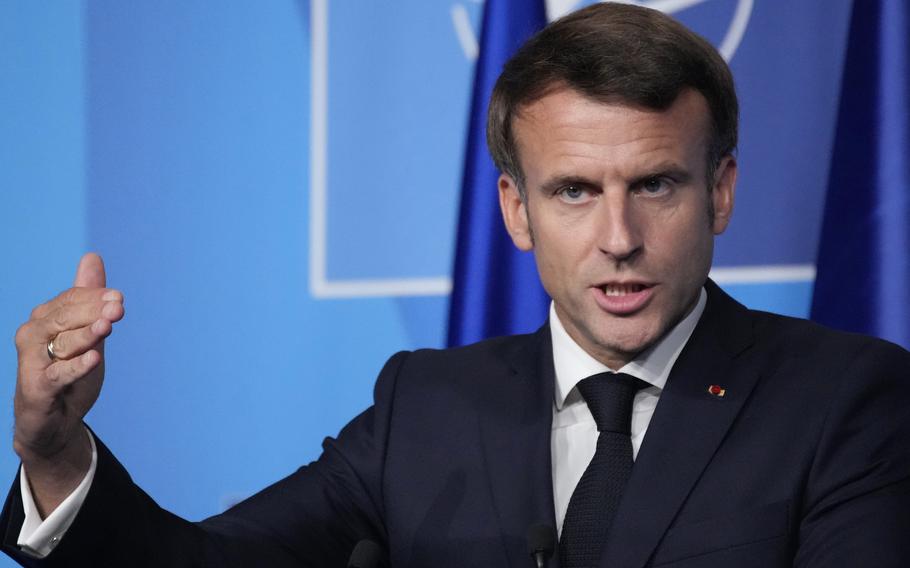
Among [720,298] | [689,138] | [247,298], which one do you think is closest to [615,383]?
[720,298]

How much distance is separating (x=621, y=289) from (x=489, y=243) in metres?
1.17

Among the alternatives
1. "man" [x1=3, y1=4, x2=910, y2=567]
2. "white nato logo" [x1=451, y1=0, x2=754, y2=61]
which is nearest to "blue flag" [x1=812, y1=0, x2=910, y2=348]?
"white nato logo" [x1=451, y1=0, x2=754, y2=61]

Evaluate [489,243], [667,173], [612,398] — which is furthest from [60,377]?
[489,243]

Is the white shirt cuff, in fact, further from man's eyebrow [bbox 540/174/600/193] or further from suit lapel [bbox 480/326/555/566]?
man's eyebrow [bbox 540/174/600/193]

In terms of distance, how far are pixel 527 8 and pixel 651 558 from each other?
1736 mm

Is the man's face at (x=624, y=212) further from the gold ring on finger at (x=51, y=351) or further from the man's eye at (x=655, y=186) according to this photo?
the gold ring on finger at (x=51, y=351)

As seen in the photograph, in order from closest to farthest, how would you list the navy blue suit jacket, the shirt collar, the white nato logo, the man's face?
the navy blue suit jacket → the man's face → the shirt collar → the white nato logo

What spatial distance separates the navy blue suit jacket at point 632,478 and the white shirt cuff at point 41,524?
0.05 feet

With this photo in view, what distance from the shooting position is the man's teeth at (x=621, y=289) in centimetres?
217

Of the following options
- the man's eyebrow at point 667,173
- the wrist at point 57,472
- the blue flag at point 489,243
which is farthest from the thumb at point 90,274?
the blue flag at point 489,243

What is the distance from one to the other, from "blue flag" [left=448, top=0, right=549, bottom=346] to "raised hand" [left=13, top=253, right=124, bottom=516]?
1.50 m

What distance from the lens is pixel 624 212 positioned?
214 cm

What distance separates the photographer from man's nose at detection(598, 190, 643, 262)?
82.7 inches

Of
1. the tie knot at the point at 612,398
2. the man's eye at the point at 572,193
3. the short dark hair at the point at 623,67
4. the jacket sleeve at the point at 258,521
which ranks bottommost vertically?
the jacket sleeve at the point at 258,521
